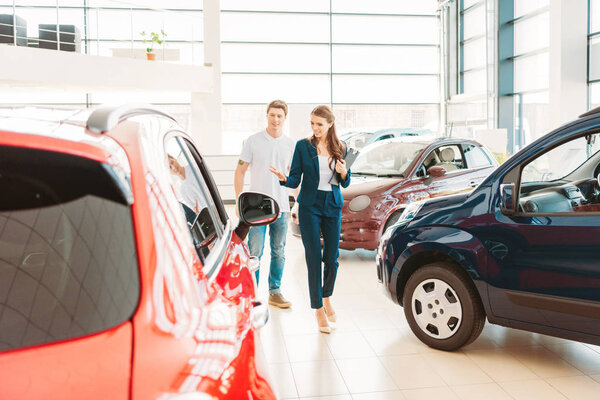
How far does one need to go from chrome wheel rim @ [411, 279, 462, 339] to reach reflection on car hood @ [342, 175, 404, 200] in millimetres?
2882

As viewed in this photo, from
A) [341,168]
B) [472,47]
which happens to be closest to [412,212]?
[341,168]

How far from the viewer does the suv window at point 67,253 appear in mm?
1059

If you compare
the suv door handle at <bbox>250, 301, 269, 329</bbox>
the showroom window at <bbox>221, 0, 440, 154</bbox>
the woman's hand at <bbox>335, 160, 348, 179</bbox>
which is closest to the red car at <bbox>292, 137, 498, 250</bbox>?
the woman's hand at <bbox>335, 160, 348, 179</bbox>

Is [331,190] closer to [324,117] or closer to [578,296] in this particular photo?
[324,117]

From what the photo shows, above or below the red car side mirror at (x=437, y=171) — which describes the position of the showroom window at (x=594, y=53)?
above

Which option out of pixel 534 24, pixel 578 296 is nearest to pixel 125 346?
pixel 578 296

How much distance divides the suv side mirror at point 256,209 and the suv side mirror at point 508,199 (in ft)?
5.85

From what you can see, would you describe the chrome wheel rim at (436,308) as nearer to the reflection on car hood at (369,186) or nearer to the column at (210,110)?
the reflection on car hood at (369,186)

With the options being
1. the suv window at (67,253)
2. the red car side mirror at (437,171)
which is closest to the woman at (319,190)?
the red car side mirror at (437,171)

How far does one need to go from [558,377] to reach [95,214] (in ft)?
11.2

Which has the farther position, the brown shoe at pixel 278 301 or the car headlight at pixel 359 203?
the car headlight at pixel 359 203

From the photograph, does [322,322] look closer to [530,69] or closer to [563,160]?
[563,160]

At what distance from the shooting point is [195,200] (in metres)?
2.12

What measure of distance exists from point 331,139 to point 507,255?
4.99 ft
